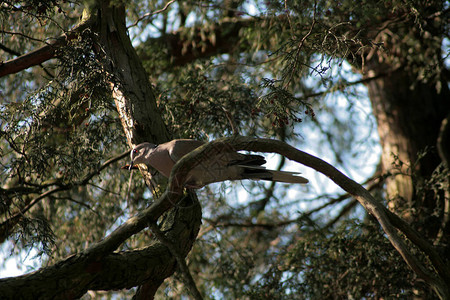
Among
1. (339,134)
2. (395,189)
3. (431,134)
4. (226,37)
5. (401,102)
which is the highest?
(226,37)

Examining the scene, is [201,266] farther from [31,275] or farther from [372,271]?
[31,275]

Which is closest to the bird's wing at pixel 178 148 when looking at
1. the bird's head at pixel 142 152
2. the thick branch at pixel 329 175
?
the bird's head at pixel 142 152

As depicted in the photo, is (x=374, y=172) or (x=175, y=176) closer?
(x=175, y=176)

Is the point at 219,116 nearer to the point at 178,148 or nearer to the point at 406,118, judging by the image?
the point at 178,148

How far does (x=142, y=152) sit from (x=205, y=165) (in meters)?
0.52

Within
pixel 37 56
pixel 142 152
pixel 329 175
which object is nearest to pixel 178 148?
pixel 142 152

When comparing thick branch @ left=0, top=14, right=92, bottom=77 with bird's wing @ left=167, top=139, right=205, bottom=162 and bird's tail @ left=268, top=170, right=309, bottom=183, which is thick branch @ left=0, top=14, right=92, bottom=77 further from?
bird's tail @ left=268, top=170, right=309, bottom=183

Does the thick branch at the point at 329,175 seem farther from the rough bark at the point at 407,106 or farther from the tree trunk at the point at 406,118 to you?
the tree trunk at the point at 406,118

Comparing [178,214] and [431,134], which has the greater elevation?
[431,134]

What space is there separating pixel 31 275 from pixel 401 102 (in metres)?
4.81

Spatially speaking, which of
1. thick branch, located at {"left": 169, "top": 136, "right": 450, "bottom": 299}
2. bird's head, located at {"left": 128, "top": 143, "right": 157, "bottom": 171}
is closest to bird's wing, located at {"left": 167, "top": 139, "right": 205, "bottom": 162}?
bird's head, located at {"left": 128, "top": 143, "right": 157, "bottom": 171}

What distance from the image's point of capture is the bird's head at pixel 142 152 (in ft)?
9.81

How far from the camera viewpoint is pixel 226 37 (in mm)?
6133

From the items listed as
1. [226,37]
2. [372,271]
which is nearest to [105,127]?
[372,271]
